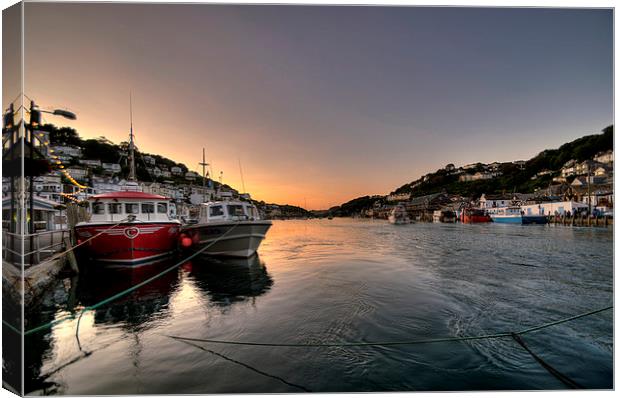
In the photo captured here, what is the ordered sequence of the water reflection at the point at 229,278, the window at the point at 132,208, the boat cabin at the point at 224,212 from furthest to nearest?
1. the boat cabin at the point at 224,212
2. the window at the point at 132,208
3. the water reflection at the point at 229,278

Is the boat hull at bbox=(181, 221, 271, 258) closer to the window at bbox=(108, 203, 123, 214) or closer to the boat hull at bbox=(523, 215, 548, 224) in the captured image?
the window at bbox=(108, 203, 123, 214)

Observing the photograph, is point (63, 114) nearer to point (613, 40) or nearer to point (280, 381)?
point (280, 381)

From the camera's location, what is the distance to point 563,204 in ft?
133

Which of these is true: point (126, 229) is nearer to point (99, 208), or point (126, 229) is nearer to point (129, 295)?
point (99, 208)

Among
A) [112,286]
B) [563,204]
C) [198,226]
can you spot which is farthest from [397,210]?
A: [112,286]

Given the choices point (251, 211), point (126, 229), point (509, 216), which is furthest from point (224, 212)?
point (509, 216)

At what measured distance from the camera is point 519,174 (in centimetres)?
8806

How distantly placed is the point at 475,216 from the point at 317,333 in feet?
200

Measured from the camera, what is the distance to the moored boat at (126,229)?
9.66 meters

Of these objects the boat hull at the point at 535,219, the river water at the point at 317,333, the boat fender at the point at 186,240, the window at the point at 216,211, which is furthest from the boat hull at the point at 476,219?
the boat fender at the point at 186,240

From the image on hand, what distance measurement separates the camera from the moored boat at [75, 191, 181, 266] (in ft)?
31.7

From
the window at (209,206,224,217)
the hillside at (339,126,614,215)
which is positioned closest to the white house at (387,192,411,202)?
the hillside at (339,126,614,215)

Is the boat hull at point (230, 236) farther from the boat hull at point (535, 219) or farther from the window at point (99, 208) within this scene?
the boat hull at point (535, 219)

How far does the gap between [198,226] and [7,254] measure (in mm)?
9473
